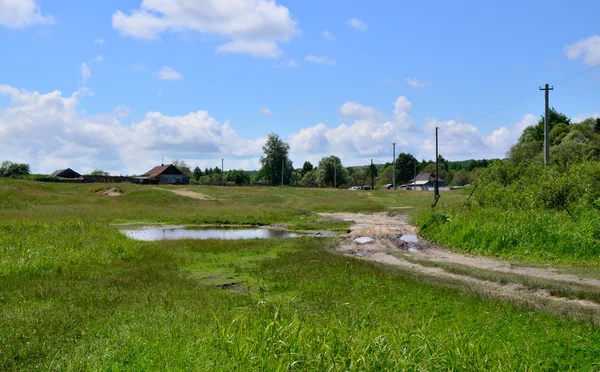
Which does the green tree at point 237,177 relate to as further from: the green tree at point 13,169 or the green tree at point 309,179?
the green tree at point 13,169

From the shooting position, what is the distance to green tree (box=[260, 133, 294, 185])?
445 feet

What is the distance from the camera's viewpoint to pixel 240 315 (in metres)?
9.56

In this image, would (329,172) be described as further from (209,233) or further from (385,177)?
(209,233)

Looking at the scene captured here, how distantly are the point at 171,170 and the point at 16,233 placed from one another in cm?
11401

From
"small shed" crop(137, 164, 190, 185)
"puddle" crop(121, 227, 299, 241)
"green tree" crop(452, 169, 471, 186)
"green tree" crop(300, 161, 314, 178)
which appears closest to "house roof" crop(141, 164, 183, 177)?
"small shed" crop(137, 164, 190, 185)

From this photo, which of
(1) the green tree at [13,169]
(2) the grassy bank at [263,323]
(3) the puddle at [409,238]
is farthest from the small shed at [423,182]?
(2) the grassy bank at [263,323]

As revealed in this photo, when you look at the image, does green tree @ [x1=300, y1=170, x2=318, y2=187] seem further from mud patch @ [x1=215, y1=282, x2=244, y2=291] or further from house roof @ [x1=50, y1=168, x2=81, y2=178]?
mud patch @ [x1=215, y1=282, x2=244, y2=291]

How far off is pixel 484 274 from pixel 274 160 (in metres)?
120

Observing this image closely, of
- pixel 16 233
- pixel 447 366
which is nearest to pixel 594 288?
pixel 447 366

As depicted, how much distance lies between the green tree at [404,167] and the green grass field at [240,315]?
131155 mm

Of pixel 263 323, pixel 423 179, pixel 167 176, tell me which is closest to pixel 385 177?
pixel 423 179

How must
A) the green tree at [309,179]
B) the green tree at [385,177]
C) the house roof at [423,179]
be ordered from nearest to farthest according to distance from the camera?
the house roof at [423,179], the green tree at [309,179], the green tree at [385,177]

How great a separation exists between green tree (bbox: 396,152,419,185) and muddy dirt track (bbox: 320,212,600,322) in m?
126

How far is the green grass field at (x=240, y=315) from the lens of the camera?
24.6 feet
